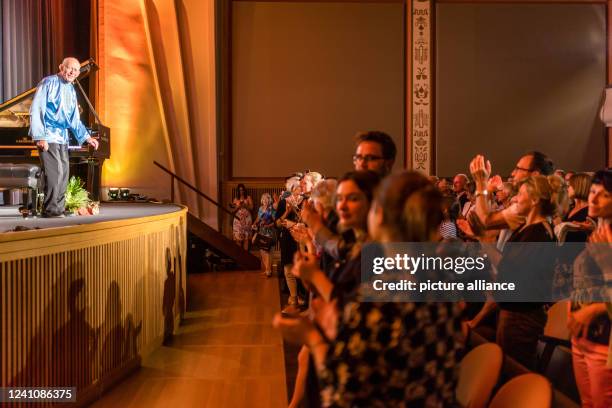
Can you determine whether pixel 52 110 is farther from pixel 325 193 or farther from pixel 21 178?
pixel 325 193

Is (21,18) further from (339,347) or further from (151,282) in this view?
(339,347)

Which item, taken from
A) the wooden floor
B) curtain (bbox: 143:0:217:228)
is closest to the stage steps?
curtain (bbox: 143:0:217:228)

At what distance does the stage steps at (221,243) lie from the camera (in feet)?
30.3

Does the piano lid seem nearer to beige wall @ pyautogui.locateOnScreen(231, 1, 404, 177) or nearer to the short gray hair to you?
beige wall @ pyautogui.locateOnScreen(231, 1, 404, 177)

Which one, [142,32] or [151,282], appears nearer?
[151,282]

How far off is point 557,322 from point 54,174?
13.1 feet

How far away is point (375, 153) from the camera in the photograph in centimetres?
297

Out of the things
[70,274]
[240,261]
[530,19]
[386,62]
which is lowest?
[240,261]

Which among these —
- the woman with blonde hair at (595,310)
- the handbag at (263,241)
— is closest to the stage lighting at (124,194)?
the handbag at (263,241)

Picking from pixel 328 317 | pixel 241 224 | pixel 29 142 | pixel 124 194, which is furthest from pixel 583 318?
pixel 124 194

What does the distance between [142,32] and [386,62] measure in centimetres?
412

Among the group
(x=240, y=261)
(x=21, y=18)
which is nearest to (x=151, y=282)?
(x=240, y=261)

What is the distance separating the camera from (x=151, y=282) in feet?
16.7

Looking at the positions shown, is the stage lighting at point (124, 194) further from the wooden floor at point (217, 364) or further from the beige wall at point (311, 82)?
the wooden floor at point (217, 364)
